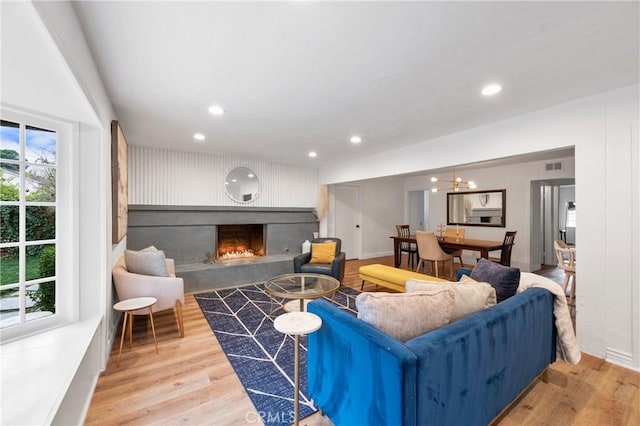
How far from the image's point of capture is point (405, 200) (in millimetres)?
7828

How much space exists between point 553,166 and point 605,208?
3415 millimetres

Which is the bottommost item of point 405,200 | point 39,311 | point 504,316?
point 39,311

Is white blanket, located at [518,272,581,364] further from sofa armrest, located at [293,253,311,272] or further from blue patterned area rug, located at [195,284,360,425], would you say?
sofa armrest, located at [293,253,311,272]

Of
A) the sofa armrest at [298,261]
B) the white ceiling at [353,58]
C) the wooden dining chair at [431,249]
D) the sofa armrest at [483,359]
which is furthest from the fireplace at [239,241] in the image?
the sofa armrest at [483,359]

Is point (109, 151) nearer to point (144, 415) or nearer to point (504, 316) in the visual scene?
point (144, 415)

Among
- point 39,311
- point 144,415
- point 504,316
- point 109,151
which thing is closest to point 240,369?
point 144,415

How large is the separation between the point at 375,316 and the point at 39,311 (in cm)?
250

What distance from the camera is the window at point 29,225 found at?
5.98 ft

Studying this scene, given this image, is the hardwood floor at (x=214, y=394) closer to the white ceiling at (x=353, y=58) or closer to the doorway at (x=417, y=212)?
the white ceiling at (x=353, y=58)

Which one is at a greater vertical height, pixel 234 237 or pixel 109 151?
pixel 109 151

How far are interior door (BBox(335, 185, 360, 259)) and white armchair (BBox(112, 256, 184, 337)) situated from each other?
4.26 m

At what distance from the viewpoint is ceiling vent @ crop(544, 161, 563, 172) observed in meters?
4.90

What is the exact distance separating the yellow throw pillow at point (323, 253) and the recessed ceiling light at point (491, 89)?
2.96 m

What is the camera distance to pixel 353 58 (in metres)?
1.80
